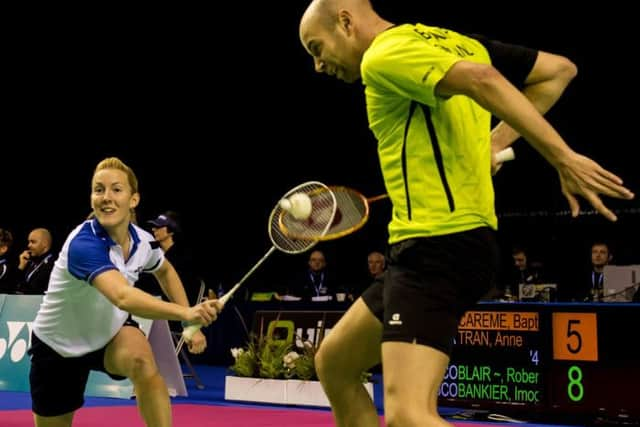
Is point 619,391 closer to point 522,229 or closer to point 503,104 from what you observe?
point 503,104

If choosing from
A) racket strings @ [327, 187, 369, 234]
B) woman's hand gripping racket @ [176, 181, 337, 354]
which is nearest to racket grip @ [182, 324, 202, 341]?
woman's hand gripping racket @ [176, 181, 337, 354]

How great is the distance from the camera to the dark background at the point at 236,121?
44.8 ft

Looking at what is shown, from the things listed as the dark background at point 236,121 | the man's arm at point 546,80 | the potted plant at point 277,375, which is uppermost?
the dark background at point 236,121

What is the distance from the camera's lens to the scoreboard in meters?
6.73

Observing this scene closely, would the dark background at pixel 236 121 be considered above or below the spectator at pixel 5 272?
above

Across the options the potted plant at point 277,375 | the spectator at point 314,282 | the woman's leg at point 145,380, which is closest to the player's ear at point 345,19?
the woman's leg at point 145,380

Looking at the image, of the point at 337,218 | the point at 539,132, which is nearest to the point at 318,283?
the point at 337,218

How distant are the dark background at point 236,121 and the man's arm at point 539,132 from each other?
32.5ft

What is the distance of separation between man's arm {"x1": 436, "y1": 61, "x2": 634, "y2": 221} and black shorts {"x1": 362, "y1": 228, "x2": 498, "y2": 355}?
347 mm

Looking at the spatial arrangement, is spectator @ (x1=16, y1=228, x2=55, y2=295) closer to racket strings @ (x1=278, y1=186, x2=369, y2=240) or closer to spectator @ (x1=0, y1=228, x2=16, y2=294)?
spectator @ (x1=0, y1=228, x2=16, y2=294)

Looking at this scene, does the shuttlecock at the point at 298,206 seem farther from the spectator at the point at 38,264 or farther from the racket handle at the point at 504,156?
the spectator at the point at 38,264

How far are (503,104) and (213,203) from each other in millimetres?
16788

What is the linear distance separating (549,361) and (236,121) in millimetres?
10623

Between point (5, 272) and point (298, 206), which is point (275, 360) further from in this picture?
point (5, 272)
